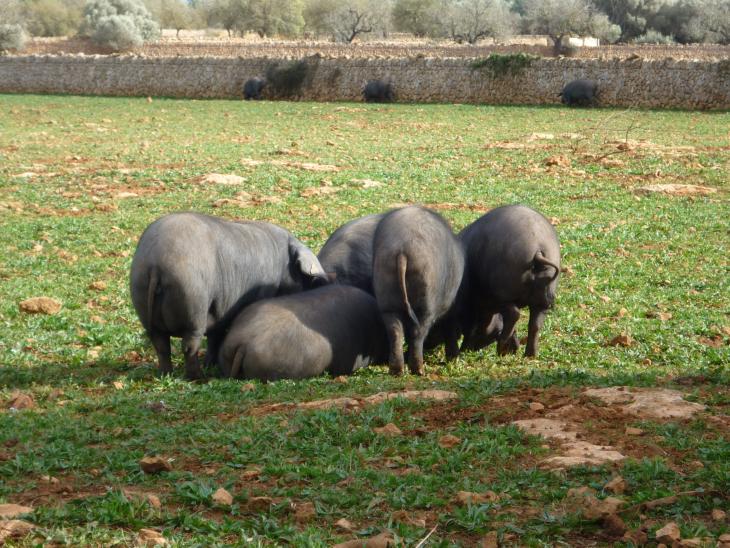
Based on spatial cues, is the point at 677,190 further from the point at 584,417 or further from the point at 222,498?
the point at 222,498

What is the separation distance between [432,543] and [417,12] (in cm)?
7272

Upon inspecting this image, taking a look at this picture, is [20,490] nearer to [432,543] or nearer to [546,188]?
[432,543]

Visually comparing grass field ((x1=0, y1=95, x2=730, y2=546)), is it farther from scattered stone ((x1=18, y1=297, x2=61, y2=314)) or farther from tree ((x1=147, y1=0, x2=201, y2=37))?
tree ((x1=147, y1=0, x2=201, y2=37))

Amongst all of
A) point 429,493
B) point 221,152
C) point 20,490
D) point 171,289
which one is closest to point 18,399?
point 171,289

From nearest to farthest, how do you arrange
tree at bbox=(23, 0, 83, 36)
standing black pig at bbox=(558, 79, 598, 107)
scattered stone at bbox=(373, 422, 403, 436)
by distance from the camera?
scattered stone at bbox=(373, 422, 403, 436) → standing black pig at bbox=(558, 79, 598, 107) → tree at bbox=(23, 0, 83, 36)

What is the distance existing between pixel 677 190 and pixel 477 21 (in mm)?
52816

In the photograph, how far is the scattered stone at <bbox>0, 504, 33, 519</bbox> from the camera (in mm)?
4182

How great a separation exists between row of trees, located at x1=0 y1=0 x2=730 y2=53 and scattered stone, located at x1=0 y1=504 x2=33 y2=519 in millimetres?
45957

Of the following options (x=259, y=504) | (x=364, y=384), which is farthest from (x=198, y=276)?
(x=259, y=504)

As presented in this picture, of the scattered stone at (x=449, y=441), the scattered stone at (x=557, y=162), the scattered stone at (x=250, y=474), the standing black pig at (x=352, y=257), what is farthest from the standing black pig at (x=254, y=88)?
the scattered stone at (x=250, y=474)

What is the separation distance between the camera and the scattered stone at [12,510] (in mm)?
4182

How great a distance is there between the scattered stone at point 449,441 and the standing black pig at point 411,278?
2277 mm

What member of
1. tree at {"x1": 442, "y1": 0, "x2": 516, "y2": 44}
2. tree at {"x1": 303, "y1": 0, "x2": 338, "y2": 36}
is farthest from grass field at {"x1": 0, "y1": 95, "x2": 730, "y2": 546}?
tree at {"x1": 303, "y1": 0, "x2": 338, "y2": 36}

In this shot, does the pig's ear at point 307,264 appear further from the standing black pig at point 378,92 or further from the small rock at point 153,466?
the standing black pig at point 378,92
